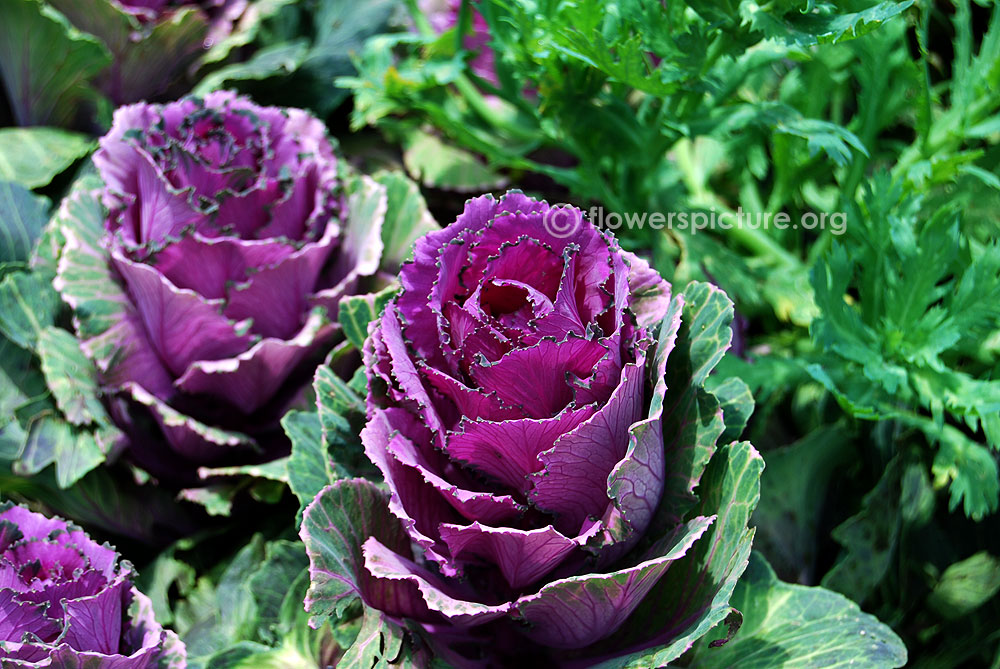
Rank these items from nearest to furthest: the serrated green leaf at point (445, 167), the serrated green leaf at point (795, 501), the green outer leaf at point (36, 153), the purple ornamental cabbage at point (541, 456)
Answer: the purple ornamental cabbage at point (541, 456) < the serrated green leaf at point (795, 501) < the green outer leaf at point (36, 153) < the serrated green leaf at point (445, 167)

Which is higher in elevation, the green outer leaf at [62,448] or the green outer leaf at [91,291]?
the green outer leaf at [91,291]

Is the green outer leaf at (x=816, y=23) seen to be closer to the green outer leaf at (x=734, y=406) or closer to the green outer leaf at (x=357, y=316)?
the green outer leaf at (x=734, y=406)

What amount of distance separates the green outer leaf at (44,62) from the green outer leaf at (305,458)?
621 mm

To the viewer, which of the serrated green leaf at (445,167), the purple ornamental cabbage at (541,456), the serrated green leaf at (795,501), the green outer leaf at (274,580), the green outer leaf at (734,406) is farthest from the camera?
the serrated green leaf at (445,167)

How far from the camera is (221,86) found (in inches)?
47.1

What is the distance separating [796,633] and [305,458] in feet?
1.40

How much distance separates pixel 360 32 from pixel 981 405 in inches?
36.2

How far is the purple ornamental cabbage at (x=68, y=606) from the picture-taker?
0.64m

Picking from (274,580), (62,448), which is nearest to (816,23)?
(274,580)

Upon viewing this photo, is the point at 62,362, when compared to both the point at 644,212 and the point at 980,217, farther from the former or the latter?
the point at 980,217

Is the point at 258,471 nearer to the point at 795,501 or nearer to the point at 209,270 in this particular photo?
the point at 209,270

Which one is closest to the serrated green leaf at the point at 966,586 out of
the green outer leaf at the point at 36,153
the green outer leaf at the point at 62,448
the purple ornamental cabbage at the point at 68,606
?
the purple ornamental cabbage at the point at 68,606

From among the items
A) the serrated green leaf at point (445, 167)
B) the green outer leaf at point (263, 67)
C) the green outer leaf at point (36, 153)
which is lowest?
the green outer leaf at point (36, 153)

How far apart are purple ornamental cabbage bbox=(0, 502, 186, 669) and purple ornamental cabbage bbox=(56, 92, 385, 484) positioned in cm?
17
